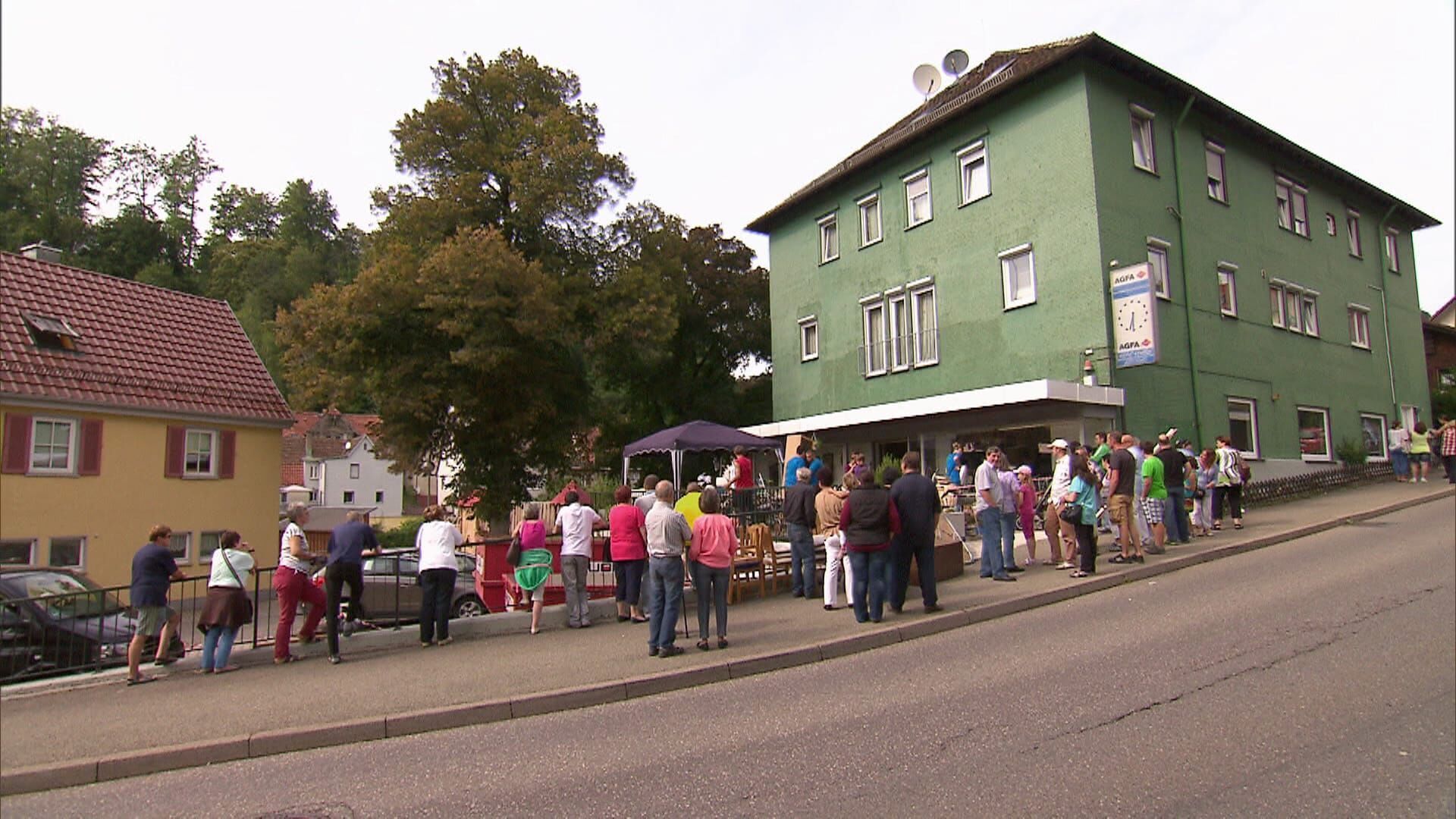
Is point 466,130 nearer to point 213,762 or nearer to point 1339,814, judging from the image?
point 213,762

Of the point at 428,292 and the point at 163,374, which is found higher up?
the point at 428,292

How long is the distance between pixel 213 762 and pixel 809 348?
72.4 ft

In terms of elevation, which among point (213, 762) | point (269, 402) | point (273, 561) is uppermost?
point (269, 402)

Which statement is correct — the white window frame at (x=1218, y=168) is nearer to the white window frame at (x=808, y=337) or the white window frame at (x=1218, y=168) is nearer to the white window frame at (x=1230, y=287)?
the white window frame at (x=1230, y=287)

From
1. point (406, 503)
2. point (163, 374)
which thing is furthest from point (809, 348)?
point (406, 503)

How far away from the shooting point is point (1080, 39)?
1877 cm

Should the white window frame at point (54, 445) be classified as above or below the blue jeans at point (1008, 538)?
above

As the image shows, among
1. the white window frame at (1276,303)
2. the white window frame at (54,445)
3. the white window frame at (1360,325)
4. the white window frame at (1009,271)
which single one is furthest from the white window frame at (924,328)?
the white window frame at (54,445)

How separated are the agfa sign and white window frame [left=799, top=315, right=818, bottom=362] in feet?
33.4

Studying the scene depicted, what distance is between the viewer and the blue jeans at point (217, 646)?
958 centimetres

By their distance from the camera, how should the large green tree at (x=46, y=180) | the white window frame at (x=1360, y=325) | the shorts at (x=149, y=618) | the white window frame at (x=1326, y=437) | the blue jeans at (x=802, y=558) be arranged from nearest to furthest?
1. the large green tree at (x=46, y=180)
2. the shorts at (x=149, y=618)
3. the blue jeans at (x=802, y=558)
4. the white window frame at (x=1326, y=437)
5. the white window frame at (x=1360, y=325)

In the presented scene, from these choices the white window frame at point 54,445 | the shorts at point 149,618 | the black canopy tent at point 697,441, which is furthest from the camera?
the black canopy tent at point 697,441

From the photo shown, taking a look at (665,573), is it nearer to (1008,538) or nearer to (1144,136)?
(1008,538)

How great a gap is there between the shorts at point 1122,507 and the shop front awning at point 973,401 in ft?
17.6
